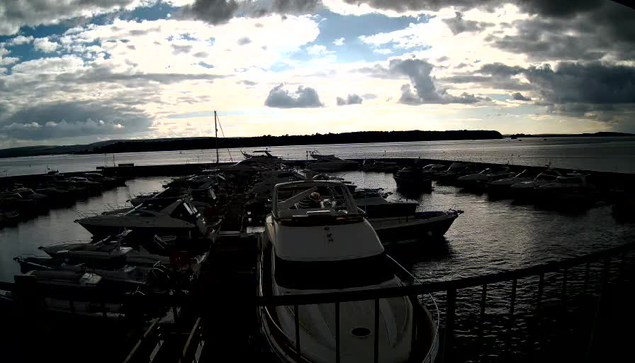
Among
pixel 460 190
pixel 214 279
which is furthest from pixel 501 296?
pixel 460 190

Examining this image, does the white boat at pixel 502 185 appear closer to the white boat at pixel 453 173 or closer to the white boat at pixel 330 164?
the white boat at pixel 453 173

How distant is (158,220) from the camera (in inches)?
945

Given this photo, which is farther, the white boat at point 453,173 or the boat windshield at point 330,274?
the white boat at point 453,173

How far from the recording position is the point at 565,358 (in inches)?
454

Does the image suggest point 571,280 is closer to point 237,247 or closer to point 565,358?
point 565,358

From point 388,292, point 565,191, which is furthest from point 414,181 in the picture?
point 388,292

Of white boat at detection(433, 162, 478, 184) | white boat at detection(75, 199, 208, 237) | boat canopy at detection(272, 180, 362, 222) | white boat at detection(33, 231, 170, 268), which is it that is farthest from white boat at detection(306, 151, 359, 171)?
white boat at detection(33, 231, 170, 268)

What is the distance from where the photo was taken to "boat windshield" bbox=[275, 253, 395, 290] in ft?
27.8

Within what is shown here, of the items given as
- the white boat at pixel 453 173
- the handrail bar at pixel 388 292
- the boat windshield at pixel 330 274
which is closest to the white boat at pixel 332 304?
the boat windshield at pixel 330 274

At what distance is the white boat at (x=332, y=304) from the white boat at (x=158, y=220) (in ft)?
46.9

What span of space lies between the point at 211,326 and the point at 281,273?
312 cm

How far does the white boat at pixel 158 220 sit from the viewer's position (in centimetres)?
2392

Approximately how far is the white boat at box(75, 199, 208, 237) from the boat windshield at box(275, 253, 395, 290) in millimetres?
16468

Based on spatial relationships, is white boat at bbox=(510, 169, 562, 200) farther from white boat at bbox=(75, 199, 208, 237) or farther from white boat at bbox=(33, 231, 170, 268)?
white boat at bbox=(33, 231, 170, 268)
